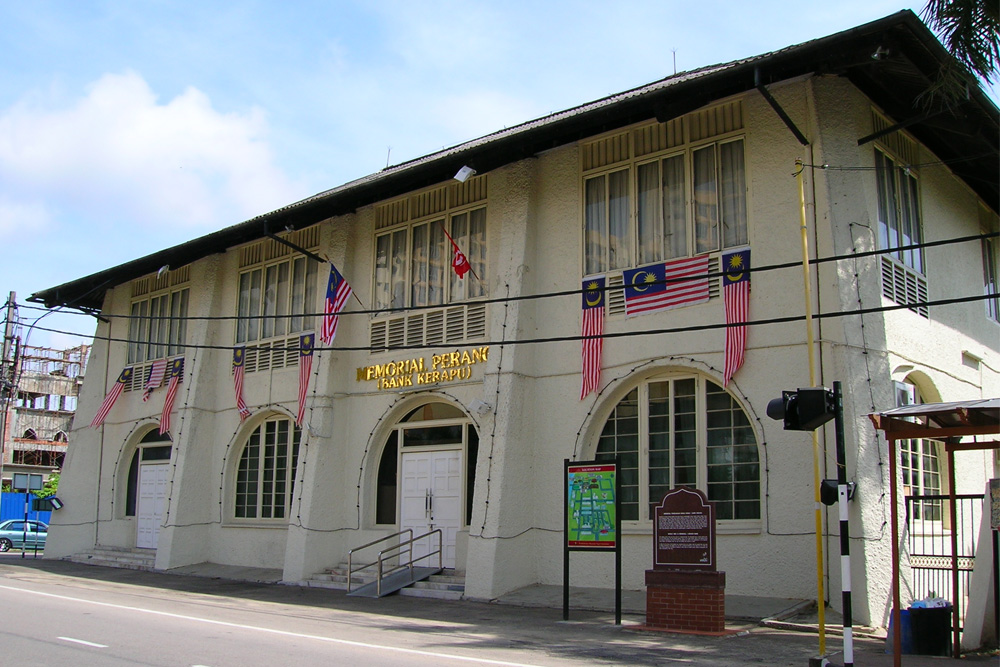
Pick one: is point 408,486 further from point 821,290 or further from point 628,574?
point 821,290

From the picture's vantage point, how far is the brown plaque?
12352 millimetres

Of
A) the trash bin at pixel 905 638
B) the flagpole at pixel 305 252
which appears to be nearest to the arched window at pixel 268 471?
the flagpole at pixel 305 252

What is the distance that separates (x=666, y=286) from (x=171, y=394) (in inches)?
595

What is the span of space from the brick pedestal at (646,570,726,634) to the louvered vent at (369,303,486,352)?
7.00m

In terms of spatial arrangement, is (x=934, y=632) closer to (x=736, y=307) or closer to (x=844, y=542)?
(x=844, y=542)

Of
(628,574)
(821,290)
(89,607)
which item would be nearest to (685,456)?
(628,574)

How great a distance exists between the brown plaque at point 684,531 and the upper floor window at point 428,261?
284 inches

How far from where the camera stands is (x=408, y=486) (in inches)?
772

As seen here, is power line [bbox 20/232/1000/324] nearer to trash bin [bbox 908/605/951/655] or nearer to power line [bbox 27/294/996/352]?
power line [bbox 27/294/996/352]

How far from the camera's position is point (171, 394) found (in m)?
25.2

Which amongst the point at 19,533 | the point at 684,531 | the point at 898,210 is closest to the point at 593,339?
the point at 684,531

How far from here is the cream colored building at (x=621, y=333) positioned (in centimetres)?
1410

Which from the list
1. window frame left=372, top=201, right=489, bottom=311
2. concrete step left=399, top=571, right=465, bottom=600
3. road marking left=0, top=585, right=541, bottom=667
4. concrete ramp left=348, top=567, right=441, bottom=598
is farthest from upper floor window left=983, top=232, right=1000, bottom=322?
road marking left=0, top=585, right=541, bottom=667

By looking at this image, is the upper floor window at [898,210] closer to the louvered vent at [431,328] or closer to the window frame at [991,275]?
the window frame at [991,275]
